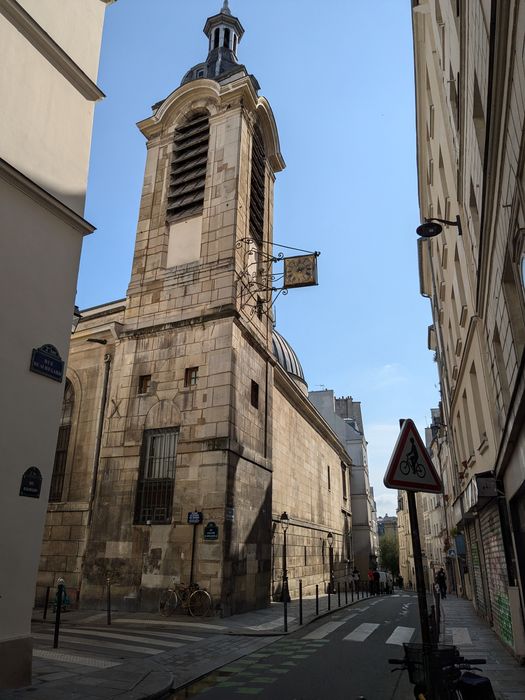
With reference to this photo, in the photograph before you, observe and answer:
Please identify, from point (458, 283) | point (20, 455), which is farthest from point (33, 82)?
point (458, 283)

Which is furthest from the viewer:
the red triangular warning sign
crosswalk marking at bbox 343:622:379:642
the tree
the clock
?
the tree

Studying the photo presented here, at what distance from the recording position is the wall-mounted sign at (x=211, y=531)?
13.2 meters

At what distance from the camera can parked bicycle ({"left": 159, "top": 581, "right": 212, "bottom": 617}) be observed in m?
12.7

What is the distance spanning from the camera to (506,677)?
21.1 feet

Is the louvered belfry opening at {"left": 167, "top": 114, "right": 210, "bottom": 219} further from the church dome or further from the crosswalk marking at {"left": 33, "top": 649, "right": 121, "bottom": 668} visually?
the church dome

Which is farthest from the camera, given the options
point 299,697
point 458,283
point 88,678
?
point 458,283

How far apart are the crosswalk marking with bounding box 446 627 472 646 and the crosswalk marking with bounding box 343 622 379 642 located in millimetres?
1700

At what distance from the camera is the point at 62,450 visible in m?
16.7

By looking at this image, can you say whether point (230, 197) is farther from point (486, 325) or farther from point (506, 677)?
point (506, 677)

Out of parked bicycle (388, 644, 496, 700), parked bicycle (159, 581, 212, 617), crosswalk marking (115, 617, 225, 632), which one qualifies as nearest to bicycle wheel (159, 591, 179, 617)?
parked bicycle (159, 581, 212, 617)

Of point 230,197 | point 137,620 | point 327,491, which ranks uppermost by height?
point 230,197

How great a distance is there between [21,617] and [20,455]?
1.94 m

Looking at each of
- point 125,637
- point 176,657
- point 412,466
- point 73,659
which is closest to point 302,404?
point 125,637

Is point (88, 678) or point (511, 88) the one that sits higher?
point (511, 88)
